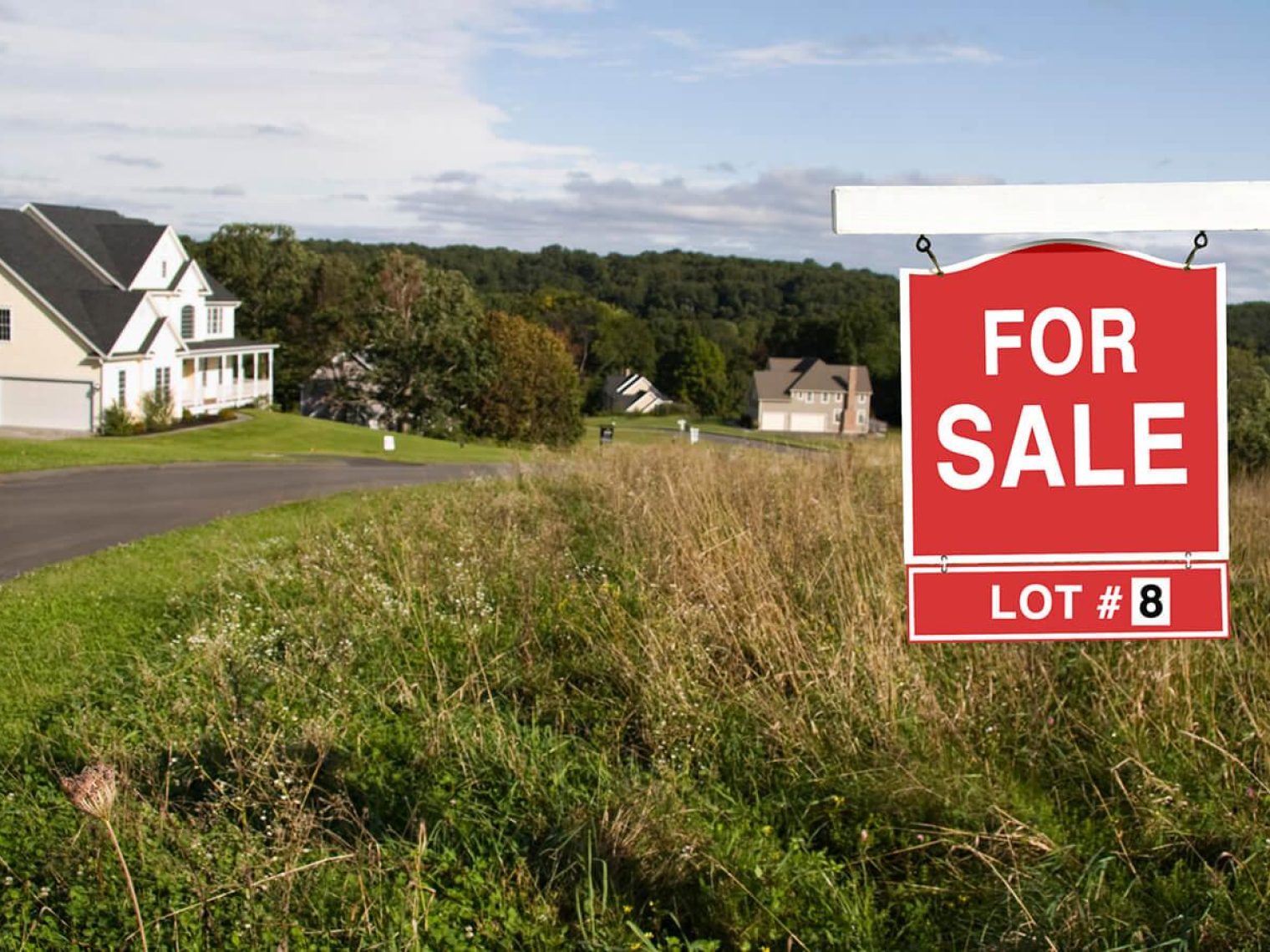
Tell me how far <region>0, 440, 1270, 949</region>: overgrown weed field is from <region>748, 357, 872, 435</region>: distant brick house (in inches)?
2330

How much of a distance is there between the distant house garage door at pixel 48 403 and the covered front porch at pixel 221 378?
17.1ft

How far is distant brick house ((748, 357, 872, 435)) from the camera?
68.4m

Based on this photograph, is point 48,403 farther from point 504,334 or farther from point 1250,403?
point 1250,403

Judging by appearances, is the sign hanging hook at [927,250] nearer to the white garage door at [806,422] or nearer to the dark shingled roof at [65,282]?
the dark shingled roof at [65,282]

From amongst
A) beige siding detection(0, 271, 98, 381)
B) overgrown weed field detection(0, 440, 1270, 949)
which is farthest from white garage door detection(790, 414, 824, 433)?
overgrown weed field detection(0, 440, 1270, 949)

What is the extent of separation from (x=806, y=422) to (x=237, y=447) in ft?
134

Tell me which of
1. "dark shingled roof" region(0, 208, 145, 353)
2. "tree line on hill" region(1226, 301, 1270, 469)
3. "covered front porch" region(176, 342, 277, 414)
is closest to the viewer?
"tree line on hill" region(1226, 301, 1270, 469)

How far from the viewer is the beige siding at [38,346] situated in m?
41.7

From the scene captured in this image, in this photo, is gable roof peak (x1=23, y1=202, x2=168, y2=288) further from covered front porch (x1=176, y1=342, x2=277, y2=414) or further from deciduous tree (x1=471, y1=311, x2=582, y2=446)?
deciduous tree (x1=471, y1=311, x2=582, y2=446)

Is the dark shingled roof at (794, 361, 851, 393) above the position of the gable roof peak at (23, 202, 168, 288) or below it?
below

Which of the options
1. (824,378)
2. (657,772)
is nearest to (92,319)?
(824,378)

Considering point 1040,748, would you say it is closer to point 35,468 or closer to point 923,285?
point 923,285

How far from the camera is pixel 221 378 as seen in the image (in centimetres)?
5225

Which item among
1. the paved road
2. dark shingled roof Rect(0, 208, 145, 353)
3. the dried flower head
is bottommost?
the dried flower head
